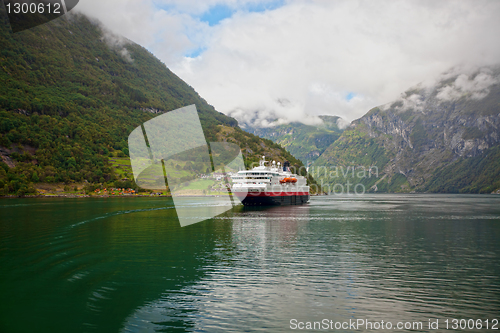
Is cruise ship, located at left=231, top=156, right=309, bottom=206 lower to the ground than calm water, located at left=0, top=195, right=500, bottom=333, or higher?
higher

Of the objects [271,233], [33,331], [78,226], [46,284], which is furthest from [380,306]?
[78,226]

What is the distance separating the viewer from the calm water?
1664 centimetres

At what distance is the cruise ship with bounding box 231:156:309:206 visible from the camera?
335ft

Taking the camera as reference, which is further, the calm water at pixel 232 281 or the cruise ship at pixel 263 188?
the cruise ship at pixel 263 188

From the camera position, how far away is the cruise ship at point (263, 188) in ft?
335

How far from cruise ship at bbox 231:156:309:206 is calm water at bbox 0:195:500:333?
60.0 metres

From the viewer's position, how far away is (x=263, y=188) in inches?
4146

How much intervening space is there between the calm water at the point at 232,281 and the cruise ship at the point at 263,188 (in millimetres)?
59999

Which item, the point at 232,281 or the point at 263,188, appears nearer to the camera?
the point at 232,281

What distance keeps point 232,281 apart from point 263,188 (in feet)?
271

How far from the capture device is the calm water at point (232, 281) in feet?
54.6

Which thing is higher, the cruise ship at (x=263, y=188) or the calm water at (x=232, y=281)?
the cruise ship at (x=263, y=188)

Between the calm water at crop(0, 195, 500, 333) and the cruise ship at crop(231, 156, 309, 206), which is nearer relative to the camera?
the calm water at crop(0, 195, 500, 333)

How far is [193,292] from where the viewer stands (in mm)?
20625
